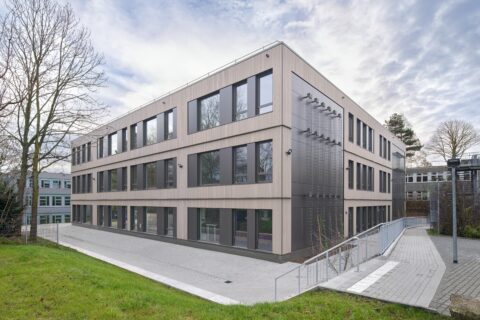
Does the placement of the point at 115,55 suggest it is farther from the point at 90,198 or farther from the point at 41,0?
the point at 90,198

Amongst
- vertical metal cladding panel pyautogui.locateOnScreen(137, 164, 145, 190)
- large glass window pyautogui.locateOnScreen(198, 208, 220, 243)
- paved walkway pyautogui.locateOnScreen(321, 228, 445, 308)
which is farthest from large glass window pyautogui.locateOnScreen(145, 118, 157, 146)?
paved walkway pyautogui.locateOnScreen(321, 228, 445, 308)

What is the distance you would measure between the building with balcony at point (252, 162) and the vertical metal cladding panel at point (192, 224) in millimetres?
59

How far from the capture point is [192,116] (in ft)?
61.9

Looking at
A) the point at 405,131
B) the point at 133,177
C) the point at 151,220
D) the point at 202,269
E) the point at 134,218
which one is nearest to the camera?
the point at 202,269

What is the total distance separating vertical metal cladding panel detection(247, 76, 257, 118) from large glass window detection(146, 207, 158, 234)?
11070 millimetres

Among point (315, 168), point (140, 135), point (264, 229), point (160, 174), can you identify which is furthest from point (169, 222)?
point (315, 168)

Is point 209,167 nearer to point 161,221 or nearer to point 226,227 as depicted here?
point 226,227

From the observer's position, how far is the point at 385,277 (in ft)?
27.4

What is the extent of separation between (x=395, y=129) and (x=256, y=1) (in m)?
45.6

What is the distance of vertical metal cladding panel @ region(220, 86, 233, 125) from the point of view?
16391 millimetres

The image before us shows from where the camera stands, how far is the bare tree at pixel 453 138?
4147 cm

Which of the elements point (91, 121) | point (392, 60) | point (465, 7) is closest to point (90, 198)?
point (91, 121)

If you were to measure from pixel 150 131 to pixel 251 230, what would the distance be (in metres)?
12.7

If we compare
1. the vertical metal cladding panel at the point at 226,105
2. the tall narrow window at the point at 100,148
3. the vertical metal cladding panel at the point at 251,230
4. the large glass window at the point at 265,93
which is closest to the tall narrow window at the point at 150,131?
the vertical metal cladding panel at the point at 226,105
